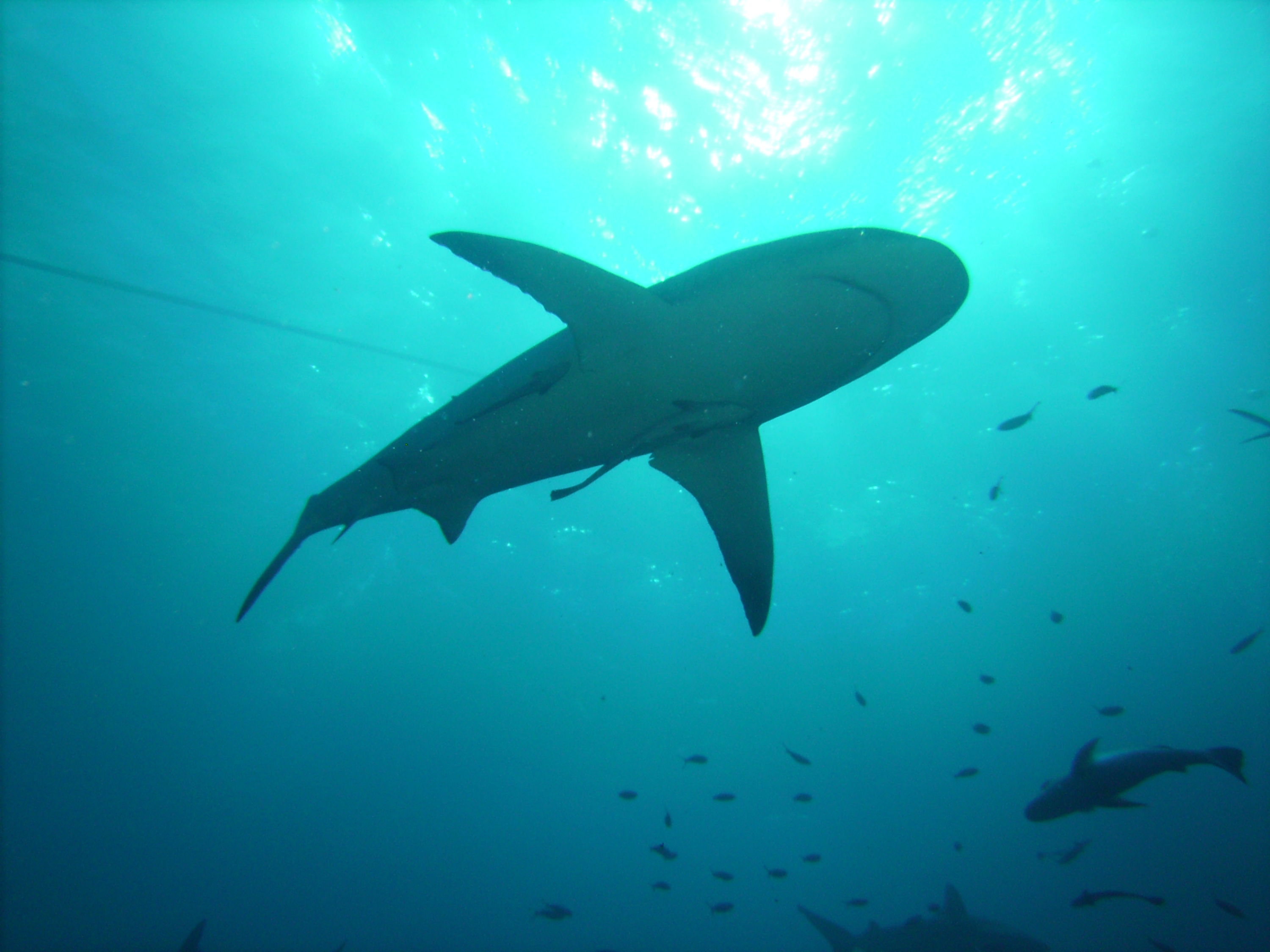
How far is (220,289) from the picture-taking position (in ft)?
42.9

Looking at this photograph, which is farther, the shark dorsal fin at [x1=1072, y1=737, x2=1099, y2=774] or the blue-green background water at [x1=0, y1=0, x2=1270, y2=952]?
the blue-green background water at [x1=0, y1=0, x2=1270, y2=952]

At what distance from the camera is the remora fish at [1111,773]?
22.1ft

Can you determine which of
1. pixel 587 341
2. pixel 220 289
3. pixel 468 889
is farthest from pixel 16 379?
pixel 468 889

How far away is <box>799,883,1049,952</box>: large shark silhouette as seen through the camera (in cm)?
1110

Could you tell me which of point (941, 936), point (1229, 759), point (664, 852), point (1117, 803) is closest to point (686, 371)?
point (1229, 759)

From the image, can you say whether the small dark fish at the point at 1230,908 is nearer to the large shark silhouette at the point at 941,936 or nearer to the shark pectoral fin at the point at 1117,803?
the shark pectoral fin at the point at 1117,803

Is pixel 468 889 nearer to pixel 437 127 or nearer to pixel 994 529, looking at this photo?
pixel 994 529

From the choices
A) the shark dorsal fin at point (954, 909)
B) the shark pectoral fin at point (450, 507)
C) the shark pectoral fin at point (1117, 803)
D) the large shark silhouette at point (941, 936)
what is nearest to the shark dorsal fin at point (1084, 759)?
the shark pectoral fin at point (1117, 803)

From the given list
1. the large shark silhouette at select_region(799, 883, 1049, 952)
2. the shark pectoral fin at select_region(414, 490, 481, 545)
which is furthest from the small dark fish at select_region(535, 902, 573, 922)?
the shark pectoral fin at select_region(414, 490, 481, 545)

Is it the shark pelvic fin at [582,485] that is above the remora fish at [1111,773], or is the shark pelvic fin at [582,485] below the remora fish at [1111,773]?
above

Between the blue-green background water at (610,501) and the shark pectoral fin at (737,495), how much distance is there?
8215 millimetres

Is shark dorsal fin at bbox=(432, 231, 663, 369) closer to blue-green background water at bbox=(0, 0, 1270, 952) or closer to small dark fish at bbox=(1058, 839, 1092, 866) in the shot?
blue-green background water at bbox=(0, 0, 1270, 952)

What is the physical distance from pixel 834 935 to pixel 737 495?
14891 millimetres

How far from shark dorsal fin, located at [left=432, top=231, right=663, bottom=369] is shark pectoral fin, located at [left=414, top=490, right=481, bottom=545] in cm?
189
